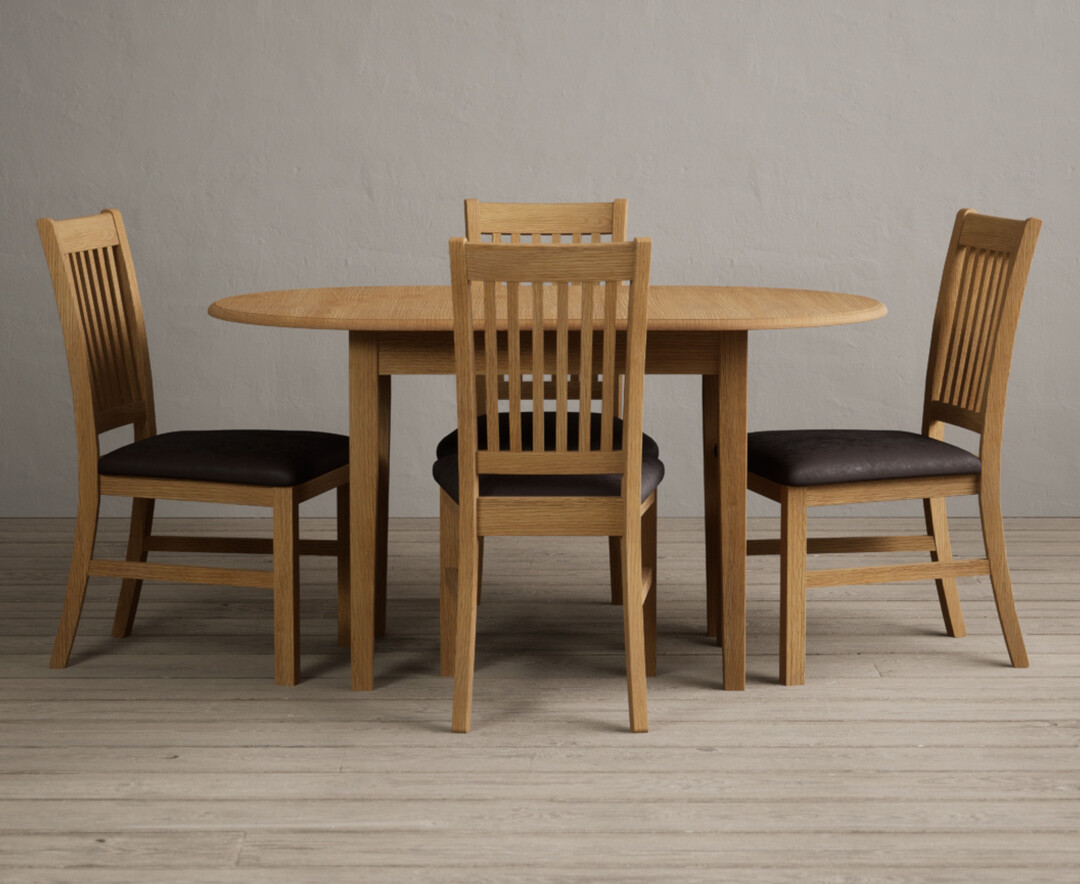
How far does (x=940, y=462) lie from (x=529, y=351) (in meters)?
0.87

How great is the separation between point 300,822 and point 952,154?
304 centimetres

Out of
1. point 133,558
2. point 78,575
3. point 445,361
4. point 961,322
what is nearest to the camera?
point 445,361

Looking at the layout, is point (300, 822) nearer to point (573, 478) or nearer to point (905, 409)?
point (573, 478)

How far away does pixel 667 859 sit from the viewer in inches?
77.0

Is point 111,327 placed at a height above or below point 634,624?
above

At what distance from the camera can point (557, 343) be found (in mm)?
2301

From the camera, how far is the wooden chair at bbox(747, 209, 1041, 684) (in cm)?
262

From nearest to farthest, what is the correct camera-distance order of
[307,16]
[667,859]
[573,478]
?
1. [667,859]
2. [573,478]
3. [307,16]

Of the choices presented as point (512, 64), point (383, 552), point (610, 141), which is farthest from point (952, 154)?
point (383, 552)

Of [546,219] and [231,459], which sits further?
[546,219]

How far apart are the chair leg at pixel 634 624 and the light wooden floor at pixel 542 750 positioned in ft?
0.16

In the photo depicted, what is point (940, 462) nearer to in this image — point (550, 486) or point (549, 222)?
point (550, 486)

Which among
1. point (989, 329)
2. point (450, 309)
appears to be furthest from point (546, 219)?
point (989, 329)

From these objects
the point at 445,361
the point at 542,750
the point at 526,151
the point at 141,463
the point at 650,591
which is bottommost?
the point at 542,750
